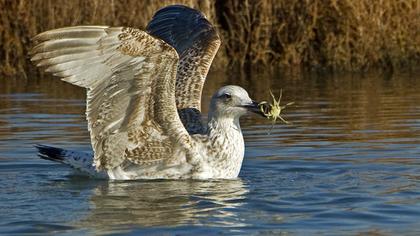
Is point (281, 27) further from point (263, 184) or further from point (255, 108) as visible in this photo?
point (263, 184)

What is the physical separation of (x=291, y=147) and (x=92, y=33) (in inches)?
123

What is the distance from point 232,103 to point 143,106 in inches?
30.8

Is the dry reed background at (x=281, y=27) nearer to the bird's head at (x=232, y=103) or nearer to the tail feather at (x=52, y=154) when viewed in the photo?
the tail feather at (x=52, y=154)

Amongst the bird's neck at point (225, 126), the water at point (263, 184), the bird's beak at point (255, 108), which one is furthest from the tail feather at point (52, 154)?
the bird's beak at point (255, 108)

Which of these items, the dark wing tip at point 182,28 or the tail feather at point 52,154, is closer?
the tail feather at point 52,154

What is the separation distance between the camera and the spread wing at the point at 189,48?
10.3 meters

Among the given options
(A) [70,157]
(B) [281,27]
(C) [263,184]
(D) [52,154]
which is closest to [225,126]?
(C) [263,184]

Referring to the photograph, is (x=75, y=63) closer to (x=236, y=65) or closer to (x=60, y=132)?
(x=60, y=132)

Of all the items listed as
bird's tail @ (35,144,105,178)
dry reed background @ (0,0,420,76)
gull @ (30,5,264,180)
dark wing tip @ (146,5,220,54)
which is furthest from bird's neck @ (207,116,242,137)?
dry reed background @ (0,0,420,76)

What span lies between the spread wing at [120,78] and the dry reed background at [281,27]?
330 inches

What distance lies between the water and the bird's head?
57 cm

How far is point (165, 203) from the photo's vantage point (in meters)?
8.60

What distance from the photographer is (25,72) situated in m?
18.0

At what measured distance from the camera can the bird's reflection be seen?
7895mm
